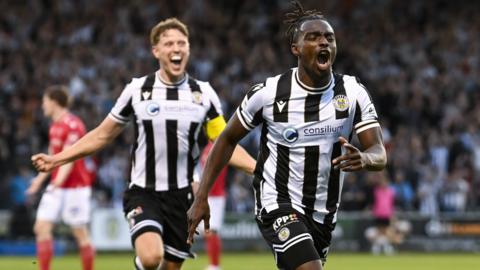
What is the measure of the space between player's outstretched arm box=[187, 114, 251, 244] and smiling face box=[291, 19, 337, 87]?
616mm

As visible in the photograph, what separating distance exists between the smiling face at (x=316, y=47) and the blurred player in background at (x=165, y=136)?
220 cm

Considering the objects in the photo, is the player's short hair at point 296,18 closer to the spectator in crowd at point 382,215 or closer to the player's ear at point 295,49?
the player's ear at point 295,49

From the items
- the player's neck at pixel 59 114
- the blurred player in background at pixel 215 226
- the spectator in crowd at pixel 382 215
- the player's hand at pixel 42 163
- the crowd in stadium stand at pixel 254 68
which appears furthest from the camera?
the crowd in stadium stand at pixel 254 68

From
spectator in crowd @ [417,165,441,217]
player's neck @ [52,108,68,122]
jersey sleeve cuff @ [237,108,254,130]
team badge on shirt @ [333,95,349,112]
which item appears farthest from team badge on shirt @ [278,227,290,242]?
spectator in crowd @ [417,165,441,217]

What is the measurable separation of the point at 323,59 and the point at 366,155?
864 mm

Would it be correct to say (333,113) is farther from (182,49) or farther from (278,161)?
(182,49)

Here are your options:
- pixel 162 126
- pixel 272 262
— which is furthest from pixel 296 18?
pixel 272 262

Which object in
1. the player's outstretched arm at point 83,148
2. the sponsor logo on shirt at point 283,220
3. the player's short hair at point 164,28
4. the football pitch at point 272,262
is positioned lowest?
the football pitch at point 272,262

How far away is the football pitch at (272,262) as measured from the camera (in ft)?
55.3

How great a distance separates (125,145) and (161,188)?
1357cm

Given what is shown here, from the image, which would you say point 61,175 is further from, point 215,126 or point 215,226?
point 215,126

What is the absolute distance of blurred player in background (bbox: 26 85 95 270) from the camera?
12.9 m

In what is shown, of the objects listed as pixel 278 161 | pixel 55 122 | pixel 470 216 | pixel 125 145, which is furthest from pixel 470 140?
pixel 278 161

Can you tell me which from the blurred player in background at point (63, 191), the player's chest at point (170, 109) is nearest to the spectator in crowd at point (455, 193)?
the blurred player in background at point (63, 191)
